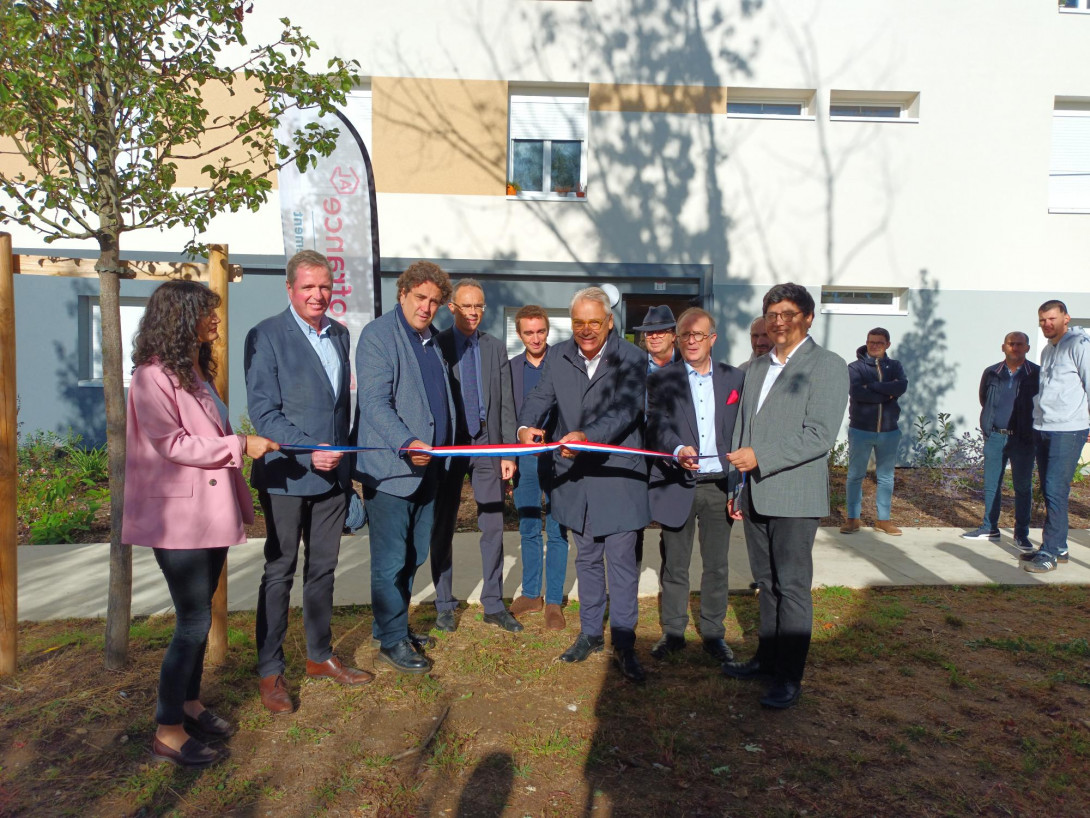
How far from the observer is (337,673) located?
4.21 metres

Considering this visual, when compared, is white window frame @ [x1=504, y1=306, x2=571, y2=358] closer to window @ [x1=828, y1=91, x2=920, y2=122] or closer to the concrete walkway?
the concrete walkway

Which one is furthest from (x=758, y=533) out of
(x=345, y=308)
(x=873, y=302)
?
(x=873, y=302)

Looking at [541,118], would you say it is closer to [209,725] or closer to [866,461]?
[866,461]

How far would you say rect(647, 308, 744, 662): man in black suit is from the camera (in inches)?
182

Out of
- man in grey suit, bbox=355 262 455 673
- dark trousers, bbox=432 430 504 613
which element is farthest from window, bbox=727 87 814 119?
man in grey suit, bbox=355 262 455 673

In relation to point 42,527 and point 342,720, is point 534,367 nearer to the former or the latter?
point 342,720

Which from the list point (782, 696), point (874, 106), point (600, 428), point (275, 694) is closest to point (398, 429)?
point (600, 428)

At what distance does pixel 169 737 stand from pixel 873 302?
11851 mm

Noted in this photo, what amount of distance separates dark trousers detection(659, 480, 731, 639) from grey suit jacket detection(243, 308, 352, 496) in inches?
82.0

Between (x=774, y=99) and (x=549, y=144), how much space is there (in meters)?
3.69

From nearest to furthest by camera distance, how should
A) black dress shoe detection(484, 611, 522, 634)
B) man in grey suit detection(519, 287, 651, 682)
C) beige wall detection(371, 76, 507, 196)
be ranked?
1. man in grey suit detection(519, 287, 651, 682)
2. black dress shoe detection(484, 611, 522, 634)
3. beige wall detection(371, 76, 507, 196)

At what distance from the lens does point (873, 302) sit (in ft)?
40.8

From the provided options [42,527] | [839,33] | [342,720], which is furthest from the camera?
[839,33]

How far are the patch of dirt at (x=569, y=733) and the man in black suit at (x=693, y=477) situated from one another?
269 mm
